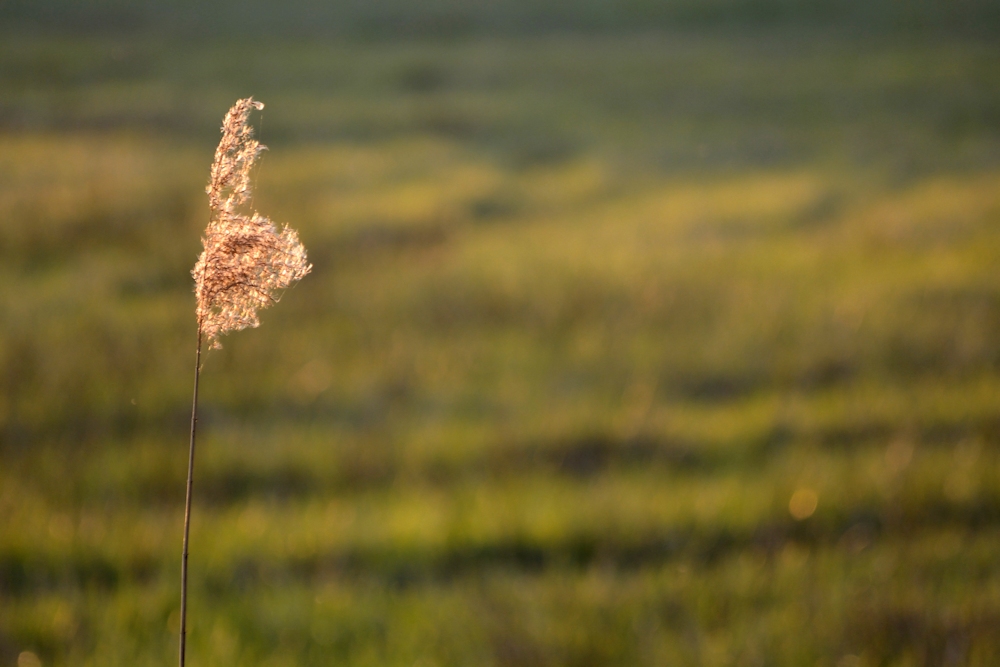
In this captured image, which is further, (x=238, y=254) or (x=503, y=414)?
(x=503, y=414)

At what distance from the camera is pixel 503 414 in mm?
4312

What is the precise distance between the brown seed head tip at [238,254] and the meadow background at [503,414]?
1713mm

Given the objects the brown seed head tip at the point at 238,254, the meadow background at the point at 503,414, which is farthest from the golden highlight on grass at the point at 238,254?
the meadow background at the point at 503,414

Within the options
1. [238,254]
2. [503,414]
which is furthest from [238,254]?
[503,414]

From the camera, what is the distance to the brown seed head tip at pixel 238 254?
1007 millimetres

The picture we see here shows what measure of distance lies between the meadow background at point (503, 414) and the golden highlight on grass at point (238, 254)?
1.71 m

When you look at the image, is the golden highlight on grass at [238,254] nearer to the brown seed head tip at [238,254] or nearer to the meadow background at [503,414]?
the brown seed head tip at [238,254]

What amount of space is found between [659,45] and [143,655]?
89.2 feet

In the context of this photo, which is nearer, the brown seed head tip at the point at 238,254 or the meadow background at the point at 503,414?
the brown seed head tip at the point at 238,254

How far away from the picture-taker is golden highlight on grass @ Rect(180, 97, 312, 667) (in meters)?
1.01

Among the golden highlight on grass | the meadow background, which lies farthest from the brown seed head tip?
the meadow background

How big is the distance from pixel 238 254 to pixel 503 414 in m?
3.34

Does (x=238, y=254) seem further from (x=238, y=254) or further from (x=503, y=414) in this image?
(x=503, y=414)

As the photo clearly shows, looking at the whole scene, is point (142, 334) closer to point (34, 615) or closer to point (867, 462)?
point (34, 615)
